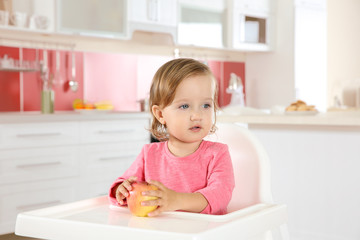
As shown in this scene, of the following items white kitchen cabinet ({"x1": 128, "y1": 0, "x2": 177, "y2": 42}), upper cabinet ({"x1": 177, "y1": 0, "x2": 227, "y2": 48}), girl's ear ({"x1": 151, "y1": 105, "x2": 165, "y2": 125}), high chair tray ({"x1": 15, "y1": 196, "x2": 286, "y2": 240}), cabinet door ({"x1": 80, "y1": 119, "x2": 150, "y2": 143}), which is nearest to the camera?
high chair tray ({"x1": 15, "y1": 196, "x2": 286, "y2": 240})

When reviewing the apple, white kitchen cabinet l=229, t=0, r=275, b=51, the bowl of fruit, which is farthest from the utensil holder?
the apple

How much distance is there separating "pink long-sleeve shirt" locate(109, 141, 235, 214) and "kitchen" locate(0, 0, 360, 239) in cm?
131

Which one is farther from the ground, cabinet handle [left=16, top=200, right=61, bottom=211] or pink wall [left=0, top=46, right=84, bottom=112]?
pink wall [left=0, top=46, right=84, bottom=112]

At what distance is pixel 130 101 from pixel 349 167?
245 cm

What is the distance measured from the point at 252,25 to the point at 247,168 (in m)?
4.10

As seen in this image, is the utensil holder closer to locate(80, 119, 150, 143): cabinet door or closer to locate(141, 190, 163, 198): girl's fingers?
locate(80, 119, 150, 143): cabinet door

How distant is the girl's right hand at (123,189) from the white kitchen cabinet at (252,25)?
4063 millimetres

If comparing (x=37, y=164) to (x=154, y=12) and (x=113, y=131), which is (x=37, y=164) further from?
(x=154, y=12)

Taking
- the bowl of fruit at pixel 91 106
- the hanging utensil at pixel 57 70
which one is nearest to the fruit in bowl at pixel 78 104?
the bowl of fruit at pixel 91 106

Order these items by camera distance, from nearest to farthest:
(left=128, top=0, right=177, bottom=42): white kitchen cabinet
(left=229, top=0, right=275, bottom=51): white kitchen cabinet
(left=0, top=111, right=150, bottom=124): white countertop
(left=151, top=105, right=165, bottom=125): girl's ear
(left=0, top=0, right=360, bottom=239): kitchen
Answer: (left=151, top=105, right=165, bottom=125): girl's ear → (left=0, top=0, right=360, bottom=239): kitchen → (left=0, top=111, right=150, bottom=124): white countertop → (left=128, top=0, right=177, bottom=42): white kitchen cabinet → (left=229, top=0, right=275, bottom=51): white kitchen cabinet

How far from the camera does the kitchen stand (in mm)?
2666

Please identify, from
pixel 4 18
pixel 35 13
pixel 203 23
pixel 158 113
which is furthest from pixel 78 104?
pixel 158 113

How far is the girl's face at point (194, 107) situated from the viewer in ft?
3.98

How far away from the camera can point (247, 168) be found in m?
1.38
